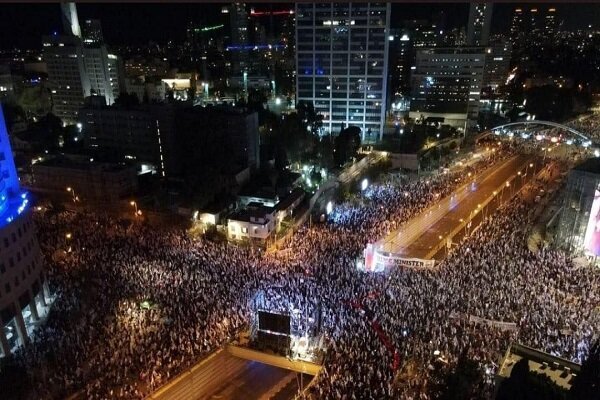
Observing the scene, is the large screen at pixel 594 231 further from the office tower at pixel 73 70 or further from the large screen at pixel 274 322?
the office tower at pixel 73 70

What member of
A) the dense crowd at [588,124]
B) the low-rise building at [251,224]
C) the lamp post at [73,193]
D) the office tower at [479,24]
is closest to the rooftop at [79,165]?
the lamp post at [73,193]

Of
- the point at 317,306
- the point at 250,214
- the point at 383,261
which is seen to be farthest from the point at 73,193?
the point at 383,261

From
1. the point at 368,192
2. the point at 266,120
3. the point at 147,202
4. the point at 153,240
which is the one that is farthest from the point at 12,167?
the point at 266,120

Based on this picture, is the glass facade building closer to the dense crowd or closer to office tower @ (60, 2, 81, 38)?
the dense crowd

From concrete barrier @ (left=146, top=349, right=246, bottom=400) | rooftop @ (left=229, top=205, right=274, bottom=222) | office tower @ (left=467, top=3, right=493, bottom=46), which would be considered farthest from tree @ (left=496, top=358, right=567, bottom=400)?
office tower @ (left=467, top=3, right=493, bottom=46)

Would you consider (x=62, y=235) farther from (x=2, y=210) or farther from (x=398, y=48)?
(x=398, y=48)

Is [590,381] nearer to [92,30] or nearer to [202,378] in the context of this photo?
[202,378]
